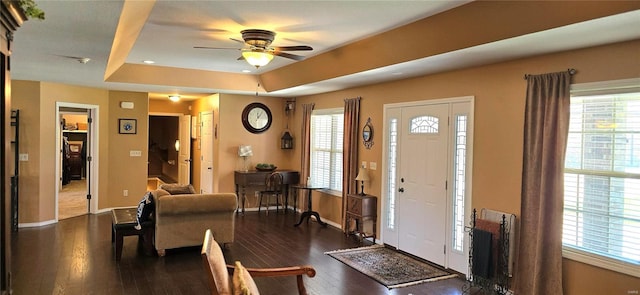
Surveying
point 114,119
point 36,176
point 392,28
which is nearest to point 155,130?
point 114,119

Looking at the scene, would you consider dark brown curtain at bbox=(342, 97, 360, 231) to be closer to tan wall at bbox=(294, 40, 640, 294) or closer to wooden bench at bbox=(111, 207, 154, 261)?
tan wall at bbox=(294, 40, 640, 294)

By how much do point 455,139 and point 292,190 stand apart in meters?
4.39

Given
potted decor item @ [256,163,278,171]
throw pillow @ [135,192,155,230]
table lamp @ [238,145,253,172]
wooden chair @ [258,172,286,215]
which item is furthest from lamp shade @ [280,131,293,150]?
throw pillow @ [135,192,155,230]

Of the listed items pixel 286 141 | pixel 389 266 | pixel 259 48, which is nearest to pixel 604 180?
pixel 389 266

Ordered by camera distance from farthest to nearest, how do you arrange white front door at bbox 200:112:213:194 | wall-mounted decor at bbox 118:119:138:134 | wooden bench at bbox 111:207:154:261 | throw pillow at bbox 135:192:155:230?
white front door at bbox 200:112:213:194 → wall-mounted decor at bbox 118:119:138:134 → throw pillow at bbox 135:192:155:230 → wooden bench at bbox 111:207:154:261

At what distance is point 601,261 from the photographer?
136 inches

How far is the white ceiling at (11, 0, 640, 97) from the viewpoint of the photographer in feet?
9.78

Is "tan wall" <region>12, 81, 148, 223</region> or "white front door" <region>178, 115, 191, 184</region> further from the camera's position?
"white front door" <region>178, 115, 191, 184</region>

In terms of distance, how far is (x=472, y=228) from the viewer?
4.34 metres

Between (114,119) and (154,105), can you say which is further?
(154,105)

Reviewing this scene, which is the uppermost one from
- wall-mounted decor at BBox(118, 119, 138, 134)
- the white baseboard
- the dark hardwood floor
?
wall-mounted decor at BBox(118, 119, 138, 134)

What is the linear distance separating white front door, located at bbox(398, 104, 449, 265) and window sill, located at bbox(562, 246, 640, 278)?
147 centimetres

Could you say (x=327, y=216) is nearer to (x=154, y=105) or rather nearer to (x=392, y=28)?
(x=392, y=28)

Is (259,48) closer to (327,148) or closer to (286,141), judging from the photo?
(327,148)
